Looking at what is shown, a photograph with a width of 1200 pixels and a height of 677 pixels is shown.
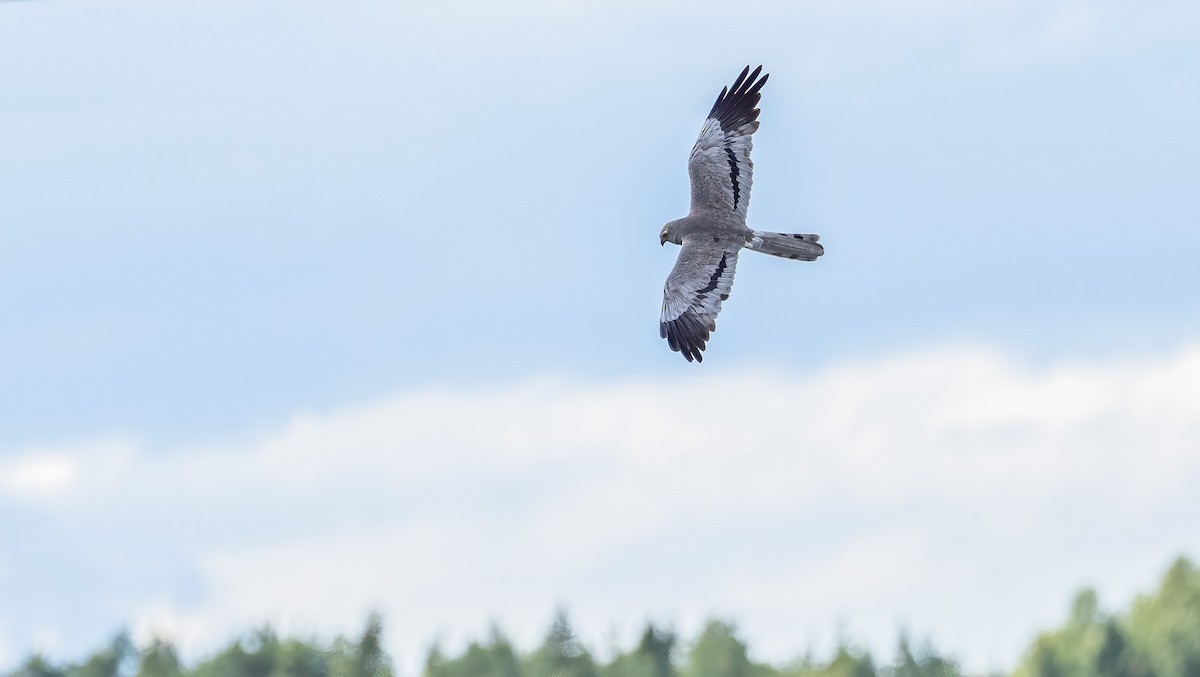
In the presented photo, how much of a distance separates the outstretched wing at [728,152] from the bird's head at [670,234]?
553 mm

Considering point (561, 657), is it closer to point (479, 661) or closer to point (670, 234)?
Answer: point (479, 661)

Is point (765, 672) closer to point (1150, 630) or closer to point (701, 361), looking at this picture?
point (1150, 630)

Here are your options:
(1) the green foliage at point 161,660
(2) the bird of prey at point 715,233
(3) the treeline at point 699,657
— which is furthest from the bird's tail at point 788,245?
(1) the green foliage at point 161,660

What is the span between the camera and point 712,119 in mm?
36250

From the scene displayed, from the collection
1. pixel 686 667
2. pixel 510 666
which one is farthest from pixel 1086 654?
pixel 510 666

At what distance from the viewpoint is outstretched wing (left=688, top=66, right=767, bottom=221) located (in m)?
35.3

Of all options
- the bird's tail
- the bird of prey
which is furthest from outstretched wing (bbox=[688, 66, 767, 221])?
the bird's tail

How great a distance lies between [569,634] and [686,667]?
786 centimetres

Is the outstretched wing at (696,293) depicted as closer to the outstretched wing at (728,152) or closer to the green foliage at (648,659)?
the outstretched wing at (728,152)

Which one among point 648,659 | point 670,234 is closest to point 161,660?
point 648,659

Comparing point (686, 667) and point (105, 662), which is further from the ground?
point (105, 662)

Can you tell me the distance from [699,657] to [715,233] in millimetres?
82840

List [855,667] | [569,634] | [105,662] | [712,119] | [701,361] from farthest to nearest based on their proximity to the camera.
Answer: [105,662], [855,667], [569,634], [712,119], [701,361]

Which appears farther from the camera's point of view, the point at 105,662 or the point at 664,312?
the point at 105,662
